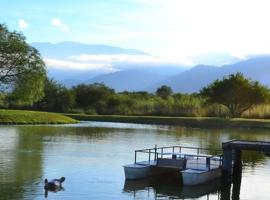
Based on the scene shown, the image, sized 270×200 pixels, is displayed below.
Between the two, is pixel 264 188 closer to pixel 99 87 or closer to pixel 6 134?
pixel 6 134

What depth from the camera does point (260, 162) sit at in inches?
2008

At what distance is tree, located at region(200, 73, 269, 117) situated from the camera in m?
124

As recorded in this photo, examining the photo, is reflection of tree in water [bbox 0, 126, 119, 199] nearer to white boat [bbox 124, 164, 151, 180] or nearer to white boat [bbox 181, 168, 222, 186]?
white boat [bbox 124, 164, 151, 180]

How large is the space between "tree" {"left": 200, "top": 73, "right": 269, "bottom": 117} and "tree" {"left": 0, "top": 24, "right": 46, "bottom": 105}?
4596cm

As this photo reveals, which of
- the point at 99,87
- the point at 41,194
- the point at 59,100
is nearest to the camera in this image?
the point at 41,194

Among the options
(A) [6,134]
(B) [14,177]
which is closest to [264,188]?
(B) [14,177]

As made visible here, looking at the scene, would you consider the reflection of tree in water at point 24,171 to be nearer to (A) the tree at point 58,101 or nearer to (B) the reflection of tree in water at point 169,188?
(B) the reflection of tree in water at point 169,188

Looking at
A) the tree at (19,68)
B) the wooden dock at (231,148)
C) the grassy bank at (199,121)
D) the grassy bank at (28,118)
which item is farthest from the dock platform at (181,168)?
the grassy bank at (199,121)

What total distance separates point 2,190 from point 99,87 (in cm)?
12004

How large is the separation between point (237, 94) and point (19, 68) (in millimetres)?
51272

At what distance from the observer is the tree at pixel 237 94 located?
124 meters

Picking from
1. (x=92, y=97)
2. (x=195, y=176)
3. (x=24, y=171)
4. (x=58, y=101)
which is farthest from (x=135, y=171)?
(x=92, y=97)

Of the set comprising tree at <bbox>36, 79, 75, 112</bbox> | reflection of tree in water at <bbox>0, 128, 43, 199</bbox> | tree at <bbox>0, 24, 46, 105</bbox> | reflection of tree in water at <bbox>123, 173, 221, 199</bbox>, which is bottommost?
reflection of tree in water at <bbox>123, 173, 221, 199</bbox>

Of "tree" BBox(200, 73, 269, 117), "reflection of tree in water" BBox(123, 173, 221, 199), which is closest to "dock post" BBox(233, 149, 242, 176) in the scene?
"reflection of tree in water" BBox(123, 173, 221, 199)
